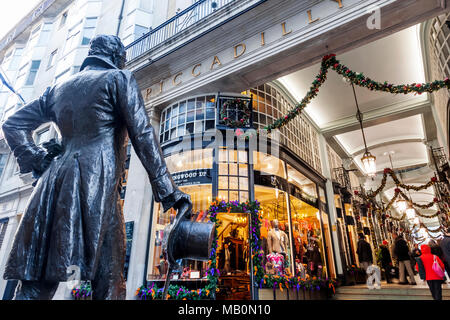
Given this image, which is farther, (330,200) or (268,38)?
(330,200)

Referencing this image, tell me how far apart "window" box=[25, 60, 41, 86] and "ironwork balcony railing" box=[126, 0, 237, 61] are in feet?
37.1

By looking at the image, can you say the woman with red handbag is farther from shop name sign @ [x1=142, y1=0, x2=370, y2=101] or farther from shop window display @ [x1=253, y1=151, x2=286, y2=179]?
shop name sign @ [x1=142, y1=0, x2=370, y2=101]

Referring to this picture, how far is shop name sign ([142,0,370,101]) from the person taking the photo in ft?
19.3

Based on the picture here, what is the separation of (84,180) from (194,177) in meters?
6.15

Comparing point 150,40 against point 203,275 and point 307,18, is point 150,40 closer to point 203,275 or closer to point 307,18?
point 307,18

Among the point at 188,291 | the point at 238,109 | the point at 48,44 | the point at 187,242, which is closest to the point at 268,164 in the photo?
the point at 238,109

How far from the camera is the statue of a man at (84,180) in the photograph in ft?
4.80

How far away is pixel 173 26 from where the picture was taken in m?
9.63

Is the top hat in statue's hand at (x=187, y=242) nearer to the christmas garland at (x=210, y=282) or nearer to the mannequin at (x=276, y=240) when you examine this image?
the christmas garland at (x=210, y=282)

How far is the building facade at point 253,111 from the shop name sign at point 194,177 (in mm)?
35

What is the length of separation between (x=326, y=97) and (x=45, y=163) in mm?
11851

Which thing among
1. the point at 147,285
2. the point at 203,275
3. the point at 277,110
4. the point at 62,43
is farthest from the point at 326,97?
the point at 62,43

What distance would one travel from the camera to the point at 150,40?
9922 mm

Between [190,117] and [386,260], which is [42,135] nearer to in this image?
[190,117]
